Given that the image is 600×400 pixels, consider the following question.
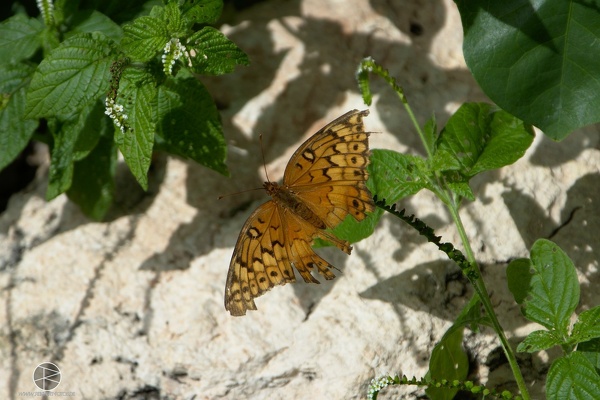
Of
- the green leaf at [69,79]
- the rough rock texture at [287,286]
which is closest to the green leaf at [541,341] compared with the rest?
the rough rock texture at [287,286]

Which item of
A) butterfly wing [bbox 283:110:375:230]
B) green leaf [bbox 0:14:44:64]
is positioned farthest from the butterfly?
green leaf [bbox 0:14:44:64]

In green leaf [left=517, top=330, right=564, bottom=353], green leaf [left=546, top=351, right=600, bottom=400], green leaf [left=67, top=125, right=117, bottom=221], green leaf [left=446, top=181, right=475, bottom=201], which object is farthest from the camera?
green leaf [left=67, top=125, right=117, bottom=221]

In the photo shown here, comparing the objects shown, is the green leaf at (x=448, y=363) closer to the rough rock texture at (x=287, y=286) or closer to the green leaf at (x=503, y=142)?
the rough rock texture at (x=287, y=286)

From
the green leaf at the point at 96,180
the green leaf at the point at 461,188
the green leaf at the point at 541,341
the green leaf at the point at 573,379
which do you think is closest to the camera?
the green leaf at the point at 573,379

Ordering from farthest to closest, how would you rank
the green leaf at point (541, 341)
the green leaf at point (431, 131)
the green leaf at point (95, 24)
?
the green leaf at point (95, 24)
the green leaf at point (431, 131)
the green leaf at point (541, 341)

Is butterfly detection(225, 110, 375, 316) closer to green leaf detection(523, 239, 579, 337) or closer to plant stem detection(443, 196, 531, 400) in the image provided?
plant stem detection(443, 196, 531, 400)

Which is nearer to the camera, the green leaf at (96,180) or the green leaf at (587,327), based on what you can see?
the green leaf at (587,327)

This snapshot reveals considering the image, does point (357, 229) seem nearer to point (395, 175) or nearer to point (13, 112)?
point (395, 175)
